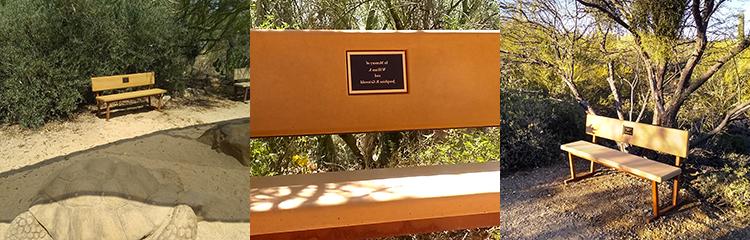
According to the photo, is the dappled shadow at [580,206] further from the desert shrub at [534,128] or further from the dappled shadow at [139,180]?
the dappled shadow at [139,180]

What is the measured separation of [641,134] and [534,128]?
287 millimetres

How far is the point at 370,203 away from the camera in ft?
5.20

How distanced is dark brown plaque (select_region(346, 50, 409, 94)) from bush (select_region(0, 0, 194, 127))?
68 cm

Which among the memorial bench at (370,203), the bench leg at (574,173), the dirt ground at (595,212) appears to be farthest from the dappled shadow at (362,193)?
the bench leg at (574,173)

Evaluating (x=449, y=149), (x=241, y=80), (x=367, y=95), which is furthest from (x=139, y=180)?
(x=449, y=149)

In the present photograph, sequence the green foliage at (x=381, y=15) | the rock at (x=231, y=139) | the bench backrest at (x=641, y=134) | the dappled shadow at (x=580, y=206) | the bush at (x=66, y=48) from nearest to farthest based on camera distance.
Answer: the bush at (x=66, y=48)
the rock at (x=231, y=139)
the bench backrest at (x=641, y=134)
the dappled shadow at (x=580, y=206)
the green foliage at (x=381, y=15)

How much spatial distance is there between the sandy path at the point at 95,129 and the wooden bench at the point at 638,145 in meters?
0.92

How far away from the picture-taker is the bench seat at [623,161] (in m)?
1.38

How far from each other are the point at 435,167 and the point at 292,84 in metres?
0.56

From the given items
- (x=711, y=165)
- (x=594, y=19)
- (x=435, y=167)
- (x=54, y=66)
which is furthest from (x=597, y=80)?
(x=54, y=66)

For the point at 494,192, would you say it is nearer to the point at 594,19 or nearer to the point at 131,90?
the point at 594,19

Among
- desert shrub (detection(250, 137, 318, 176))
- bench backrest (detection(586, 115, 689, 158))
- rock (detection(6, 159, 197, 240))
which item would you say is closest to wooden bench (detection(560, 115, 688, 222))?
bench backrest (detection(586, 115, 689, 158))

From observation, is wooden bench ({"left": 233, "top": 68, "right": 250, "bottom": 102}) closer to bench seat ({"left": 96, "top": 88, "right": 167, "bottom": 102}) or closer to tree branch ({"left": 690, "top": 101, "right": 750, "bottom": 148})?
bench seat ({"left": 96, "top": 88, "right": 167, "bottom": 102})

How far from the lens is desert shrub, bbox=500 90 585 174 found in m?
1.51
